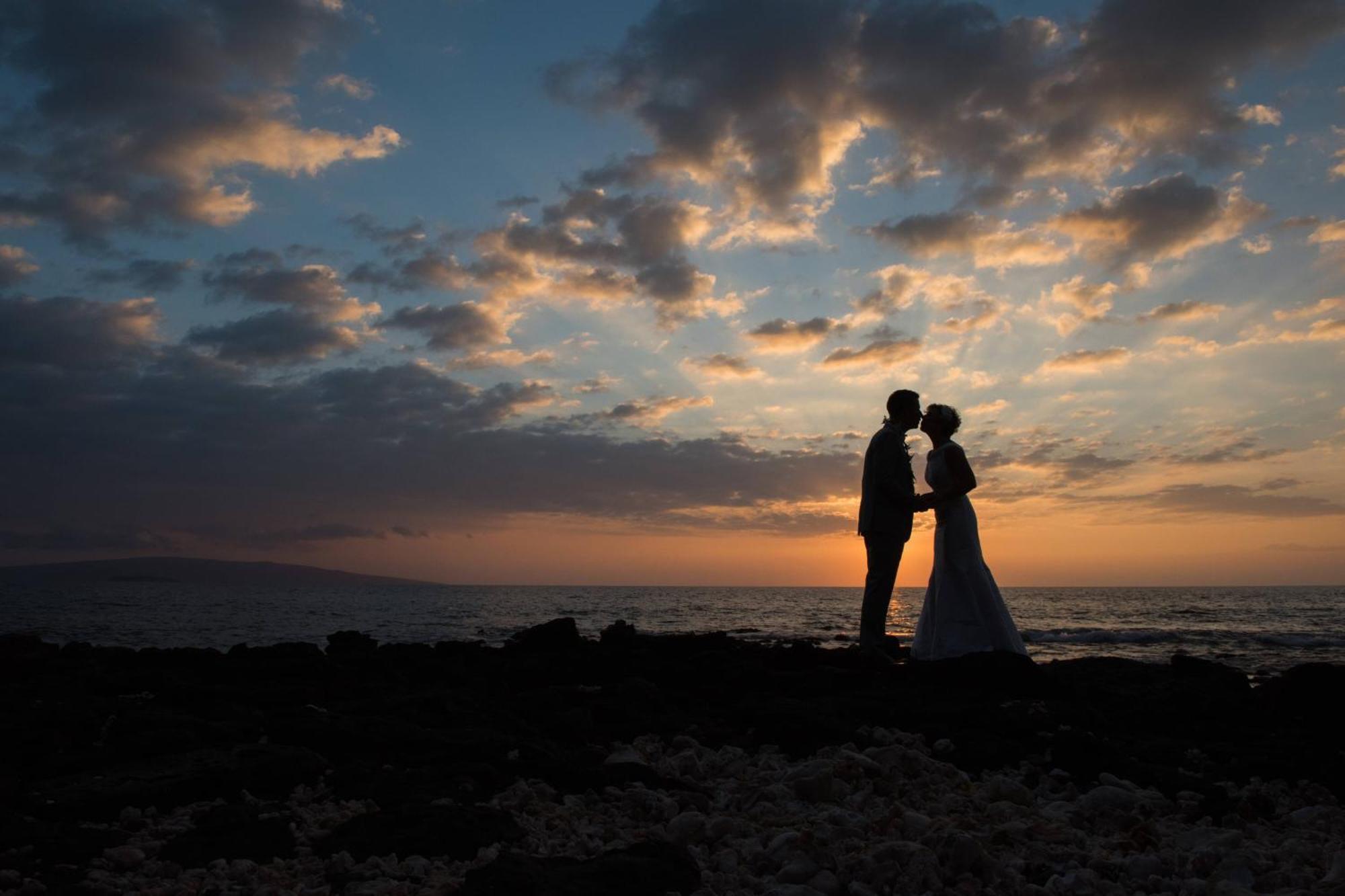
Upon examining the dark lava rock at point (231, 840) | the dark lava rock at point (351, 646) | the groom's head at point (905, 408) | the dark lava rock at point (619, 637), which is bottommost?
the dark lava rock at point (351, 646)

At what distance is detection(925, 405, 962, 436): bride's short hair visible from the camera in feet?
31.0

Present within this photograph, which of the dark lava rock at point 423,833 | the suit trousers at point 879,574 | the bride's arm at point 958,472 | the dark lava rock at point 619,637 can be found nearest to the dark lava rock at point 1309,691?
the bride's arm at point 958,472

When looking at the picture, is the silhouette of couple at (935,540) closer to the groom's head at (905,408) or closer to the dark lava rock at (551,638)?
the groom's head at (905,408)

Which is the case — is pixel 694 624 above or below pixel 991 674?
below

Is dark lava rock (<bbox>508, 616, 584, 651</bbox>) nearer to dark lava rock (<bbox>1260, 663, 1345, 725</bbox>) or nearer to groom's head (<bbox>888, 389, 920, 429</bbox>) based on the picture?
groom's head (<bbox>888, 389, 920, 429</bbox>)

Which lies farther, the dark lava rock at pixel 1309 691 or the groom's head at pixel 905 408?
the groom's head at pixel 905 408

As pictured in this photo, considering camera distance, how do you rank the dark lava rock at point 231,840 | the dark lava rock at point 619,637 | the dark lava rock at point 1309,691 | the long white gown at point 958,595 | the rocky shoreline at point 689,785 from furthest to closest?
the dark lava rock at point 619,637 < the long white gown at point 958,595 < the dark lava rock at point 1309,691 < the dark lava rock at point 231,840 < the rocky shoreline at point 689,785

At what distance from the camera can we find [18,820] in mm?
4309

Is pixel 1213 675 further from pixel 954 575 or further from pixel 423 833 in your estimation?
pixel 423 833

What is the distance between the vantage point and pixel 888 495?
10141 millimetres

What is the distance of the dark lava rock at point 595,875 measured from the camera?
352 centimetres

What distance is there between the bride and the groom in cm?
51

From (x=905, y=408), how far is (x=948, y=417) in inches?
29.6

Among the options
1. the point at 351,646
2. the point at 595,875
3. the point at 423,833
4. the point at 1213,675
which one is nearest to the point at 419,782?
the point at 423,833
